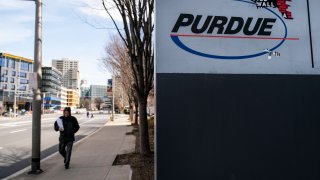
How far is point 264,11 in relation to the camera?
4082mm

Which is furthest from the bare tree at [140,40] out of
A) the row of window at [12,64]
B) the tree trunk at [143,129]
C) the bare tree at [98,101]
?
the bare tree at [98,101]

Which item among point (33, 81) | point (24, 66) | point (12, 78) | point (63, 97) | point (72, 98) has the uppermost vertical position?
point (24, 66)

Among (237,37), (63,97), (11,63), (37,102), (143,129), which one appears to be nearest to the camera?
(237,37)

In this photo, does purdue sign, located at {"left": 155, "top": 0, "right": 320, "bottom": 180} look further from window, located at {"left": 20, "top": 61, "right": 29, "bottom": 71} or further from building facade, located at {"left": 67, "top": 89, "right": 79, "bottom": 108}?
building facade, located at {"left": 67, "top": 89, "right": 79, "bottom": 108}

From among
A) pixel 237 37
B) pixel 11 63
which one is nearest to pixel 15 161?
pixel 237 37

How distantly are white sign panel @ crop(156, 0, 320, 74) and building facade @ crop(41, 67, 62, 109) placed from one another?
127m

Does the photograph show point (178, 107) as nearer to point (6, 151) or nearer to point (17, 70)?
point (6, 151)

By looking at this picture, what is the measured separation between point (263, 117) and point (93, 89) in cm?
16923

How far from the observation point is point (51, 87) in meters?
139

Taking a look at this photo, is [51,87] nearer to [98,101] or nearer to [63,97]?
[98,101]

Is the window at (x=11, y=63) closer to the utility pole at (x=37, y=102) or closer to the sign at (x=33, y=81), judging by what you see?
the utility pole at (x=37, y=102)

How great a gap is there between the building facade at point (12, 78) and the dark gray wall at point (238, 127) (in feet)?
336

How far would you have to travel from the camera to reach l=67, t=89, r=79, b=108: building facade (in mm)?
171725

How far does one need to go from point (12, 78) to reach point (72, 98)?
6597 cm
